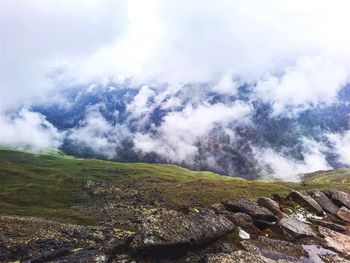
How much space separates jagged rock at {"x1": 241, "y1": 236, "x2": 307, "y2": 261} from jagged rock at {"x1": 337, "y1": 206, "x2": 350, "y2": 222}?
15964 millimetres

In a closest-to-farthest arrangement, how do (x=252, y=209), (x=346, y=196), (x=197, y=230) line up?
(x=197, y=230)
(x=252, y=209)
(x=346, y=196)

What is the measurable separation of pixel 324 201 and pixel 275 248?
21614mm

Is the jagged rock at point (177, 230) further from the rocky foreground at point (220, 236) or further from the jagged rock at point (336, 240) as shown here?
the jagged rock at point (336, 240)

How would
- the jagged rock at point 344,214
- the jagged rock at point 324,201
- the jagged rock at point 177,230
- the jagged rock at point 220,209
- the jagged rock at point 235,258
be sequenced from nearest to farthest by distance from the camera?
the jagged rock at point 235,258, the jagged rock at point 177,230, the jagged rock at point 220,209, the jagged rock at point 344,214, the jagged rock at point 324,201

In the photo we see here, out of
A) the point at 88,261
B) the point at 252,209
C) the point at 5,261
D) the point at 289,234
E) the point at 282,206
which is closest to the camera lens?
the point at 88,261

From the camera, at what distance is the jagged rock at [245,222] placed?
44.9 metres

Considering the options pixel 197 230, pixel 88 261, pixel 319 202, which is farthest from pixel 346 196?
pixel 88 261

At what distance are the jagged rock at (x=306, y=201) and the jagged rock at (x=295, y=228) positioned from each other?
357 inches

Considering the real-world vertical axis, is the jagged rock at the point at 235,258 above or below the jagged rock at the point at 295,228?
below

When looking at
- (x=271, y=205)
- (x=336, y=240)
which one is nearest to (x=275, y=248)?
(x=336, y=240)

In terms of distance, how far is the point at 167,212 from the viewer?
1507 inches

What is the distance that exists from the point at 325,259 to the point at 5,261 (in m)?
28.0

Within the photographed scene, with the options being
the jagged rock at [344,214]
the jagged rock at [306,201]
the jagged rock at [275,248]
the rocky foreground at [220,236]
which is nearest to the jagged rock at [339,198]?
the rocky foreground at [220,236]

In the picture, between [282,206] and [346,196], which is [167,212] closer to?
[282,206]
